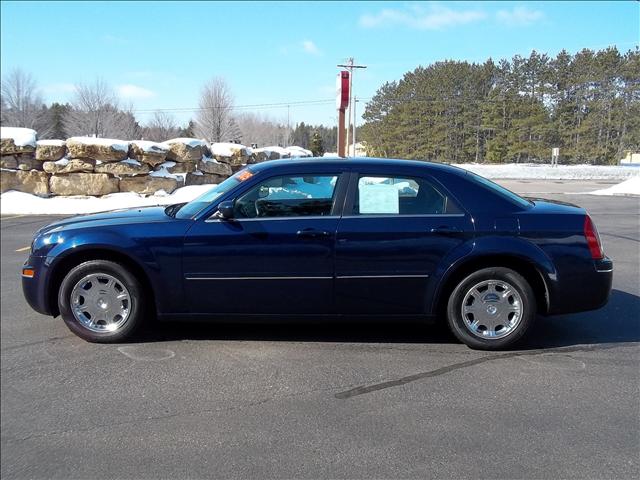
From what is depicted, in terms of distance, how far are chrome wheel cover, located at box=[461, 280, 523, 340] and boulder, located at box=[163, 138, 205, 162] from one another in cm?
1525

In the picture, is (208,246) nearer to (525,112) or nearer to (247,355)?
(247,355)

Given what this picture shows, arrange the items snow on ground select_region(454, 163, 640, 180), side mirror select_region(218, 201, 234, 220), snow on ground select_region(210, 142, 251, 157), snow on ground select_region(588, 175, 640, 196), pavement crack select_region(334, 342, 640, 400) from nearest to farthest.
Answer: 1. pavement crack select_region(334, 342, 640, 400)
2. side mirror select_region(218, 201, 234, 220)
3. snow on ground select_region(210, 142, 251, 157)
4. snow on ground select_region(588, 175, 640, 196)
5. snow on ground select_region(454, 163, 640, 180)

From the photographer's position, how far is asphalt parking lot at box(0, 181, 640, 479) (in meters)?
2.45

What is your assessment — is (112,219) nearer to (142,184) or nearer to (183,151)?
(142,184)

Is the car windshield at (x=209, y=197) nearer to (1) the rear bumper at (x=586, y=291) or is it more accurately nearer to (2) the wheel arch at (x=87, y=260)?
(2) the wheel arch at (x=87, y=260)

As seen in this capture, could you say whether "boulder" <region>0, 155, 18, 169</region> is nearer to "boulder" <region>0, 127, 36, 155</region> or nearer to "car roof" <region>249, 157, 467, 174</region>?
"boulder" <region>0, 127, 36, 155</region>

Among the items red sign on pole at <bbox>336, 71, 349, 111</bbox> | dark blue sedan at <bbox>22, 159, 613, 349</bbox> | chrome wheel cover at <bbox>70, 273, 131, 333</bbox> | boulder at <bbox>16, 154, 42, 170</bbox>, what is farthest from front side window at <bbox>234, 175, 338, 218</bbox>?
boulder at <bbox>16, 154, 42, 170</bbox>

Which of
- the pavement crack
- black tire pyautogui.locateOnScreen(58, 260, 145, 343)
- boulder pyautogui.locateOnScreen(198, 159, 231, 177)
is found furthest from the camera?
boulder pyautogui.locateOnScreen(198, 159, 231, 177)

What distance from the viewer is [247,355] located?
3746 mm

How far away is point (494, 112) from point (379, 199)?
4776 centimetres

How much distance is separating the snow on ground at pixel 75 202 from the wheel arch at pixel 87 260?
10186 millimetres

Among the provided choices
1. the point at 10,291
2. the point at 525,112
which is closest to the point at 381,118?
the point at 525,112

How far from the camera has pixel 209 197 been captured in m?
4.25

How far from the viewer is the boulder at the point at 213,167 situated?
18172mm
